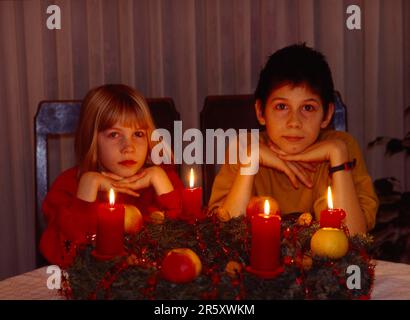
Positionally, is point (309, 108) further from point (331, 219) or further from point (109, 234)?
point (109, 234)

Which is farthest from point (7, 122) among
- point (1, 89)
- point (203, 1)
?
point (203, 1)

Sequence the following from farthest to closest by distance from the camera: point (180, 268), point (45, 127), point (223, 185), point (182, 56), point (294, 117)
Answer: point (182, 56), point (45, 127), point (223, 185), point (294, 117), point (180, 268)

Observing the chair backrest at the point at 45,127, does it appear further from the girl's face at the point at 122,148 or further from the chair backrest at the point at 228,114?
the chair backrest at the point at 228,114

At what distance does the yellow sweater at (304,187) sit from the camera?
1.79 m

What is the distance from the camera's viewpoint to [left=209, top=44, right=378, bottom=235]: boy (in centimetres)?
170

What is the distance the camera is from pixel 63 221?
169cm

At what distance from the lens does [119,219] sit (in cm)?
99

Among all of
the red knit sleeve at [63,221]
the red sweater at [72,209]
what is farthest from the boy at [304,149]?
the red knit sleeve at [63,221]

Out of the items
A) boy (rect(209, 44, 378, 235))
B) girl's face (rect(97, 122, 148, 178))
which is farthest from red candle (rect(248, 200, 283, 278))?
girl's face (rect(97, 122, 148, 178))

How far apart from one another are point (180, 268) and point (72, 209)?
897 millimetres

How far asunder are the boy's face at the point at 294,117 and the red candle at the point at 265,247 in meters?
0.81

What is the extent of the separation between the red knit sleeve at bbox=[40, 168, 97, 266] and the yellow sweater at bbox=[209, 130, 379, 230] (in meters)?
0.41

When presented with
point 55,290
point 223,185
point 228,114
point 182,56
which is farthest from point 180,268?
point 182,56

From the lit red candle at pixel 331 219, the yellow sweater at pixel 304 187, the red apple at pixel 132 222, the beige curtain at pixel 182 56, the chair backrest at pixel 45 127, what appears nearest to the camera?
the lit red candle at pixel 331 219
